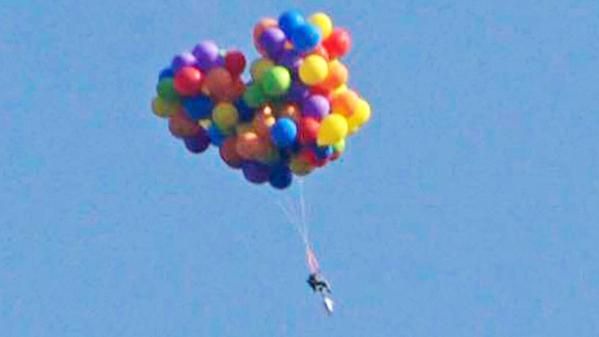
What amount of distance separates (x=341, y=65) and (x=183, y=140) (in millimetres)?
2356

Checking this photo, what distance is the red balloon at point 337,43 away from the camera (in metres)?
187

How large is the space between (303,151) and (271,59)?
1.25 m

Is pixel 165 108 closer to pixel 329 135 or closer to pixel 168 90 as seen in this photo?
pixel 168 90

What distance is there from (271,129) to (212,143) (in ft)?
4.15

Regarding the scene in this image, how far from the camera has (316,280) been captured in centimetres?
18862

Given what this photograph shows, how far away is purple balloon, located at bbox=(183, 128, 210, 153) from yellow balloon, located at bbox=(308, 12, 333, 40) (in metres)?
2.07

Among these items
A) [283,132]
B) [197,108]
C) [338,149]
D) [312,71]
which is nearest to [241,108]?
[197,108]

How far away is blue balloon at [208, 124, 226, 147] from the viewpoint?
187m

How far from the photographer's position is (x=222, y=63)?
187 meters

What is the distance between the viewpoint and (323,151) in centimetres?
18675

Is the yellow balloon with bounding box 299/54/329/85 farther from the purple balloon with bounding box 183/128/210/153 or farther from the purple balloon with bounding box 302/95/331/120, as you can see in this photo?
the purple balloon with bounding box 183/128/210/153

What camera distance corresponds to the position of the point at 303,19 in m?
187

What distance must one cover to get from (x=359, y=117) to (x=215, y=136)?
6.09ft

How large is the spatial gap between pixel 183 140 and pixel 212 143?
39cm
